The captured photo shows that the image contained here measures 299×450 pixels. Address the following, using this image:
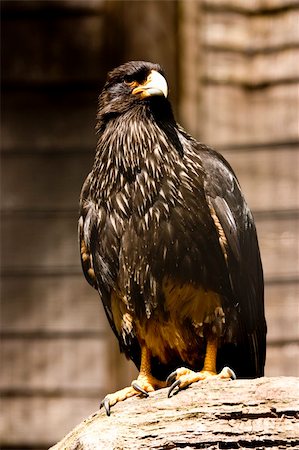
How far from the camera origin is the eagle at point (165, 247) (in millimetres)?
4477

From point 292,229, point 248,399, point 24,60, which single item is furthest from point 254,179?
point 248,399

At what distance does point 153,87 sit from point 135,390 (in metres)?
1.13

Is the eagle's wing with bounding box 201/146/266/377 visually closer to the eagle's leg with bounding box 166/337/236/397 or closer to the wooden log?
the eagle's leg with bounding box 166/337/236/397

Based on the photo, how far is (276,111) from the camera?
570 cm

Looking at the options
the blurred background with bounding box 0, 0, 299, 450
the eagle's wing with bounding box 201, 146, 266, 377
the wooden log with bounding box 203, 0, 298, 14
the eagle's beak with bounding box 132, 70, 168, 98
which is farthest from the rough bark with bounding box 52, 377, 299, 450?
the wooden log with bounding box 203, 0, 298, 14

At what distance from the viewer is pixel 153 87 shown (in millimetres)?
4590

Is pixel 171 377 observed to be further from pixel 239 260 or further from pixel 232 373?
pixel 239 260

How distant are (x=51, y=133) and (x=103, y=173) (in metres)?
1.45

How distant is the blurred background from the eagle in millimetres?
975

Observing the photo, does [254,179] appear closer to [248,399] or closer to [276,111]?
[276,111]

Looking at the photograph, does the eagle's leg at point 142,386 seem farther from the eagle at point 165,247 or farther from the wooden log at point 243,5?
the wooden log at point 243,5

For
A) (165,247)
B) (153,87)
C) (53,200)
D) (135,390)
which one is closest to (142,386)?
(135,390)

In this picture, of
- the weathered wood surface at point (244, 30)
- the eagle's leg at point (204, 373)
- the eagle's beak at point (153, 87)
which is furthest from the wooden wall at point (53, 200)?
the eagle's leg at point (204, 373)

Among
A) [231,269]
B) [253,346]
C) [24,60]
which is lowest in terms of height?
[253,346]
